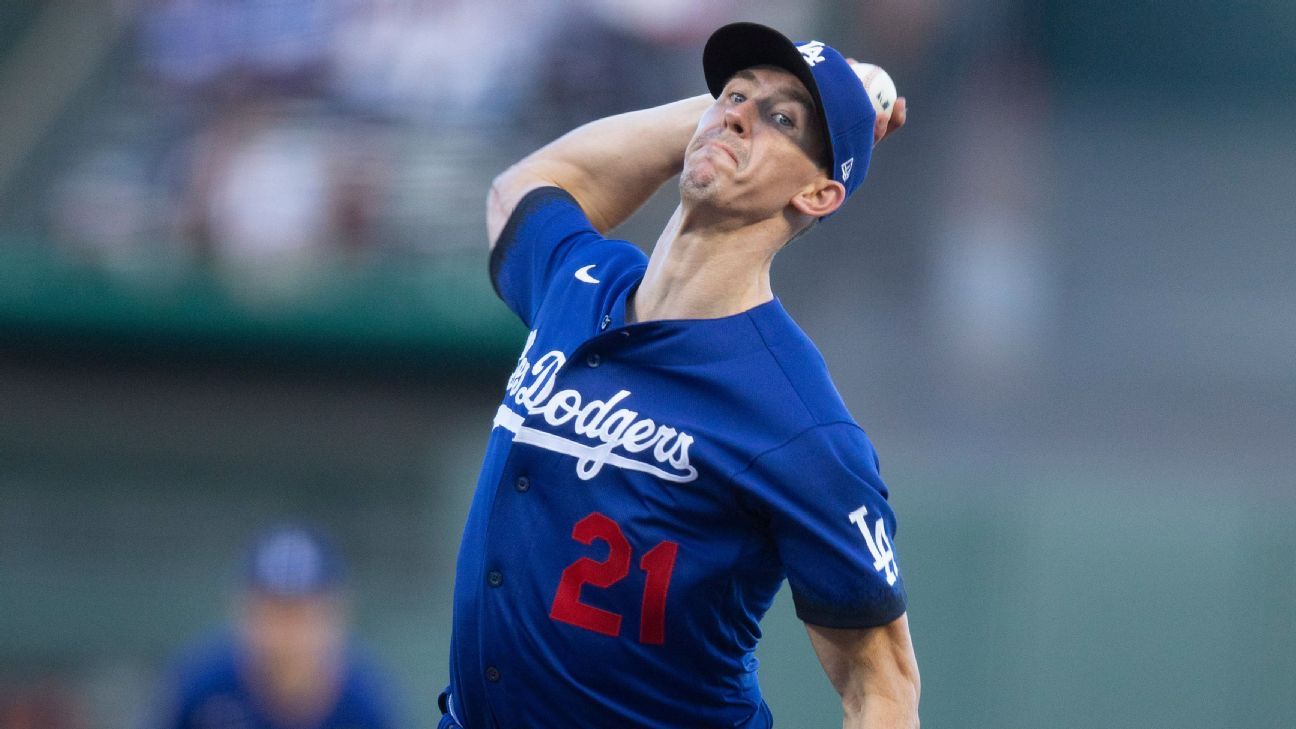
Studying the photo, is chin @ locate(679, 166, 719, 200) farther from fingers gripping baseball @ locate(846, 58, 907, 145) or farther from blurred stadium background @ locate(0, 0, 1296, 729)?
blurred stadium background @ locate(0, 0, 1296, 729)

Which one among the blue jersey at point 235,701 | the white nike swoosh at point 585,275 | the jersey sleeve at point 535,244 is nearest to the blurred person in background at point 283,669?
the blue jersey at point 235,701

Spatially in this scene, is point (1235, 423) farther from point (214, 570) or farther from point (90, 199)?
point (90, 199)

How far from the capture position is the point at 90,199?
7496 mm

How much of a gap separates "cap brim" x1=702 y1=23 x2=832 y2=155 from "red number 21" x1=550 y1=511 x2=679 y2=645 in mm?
734

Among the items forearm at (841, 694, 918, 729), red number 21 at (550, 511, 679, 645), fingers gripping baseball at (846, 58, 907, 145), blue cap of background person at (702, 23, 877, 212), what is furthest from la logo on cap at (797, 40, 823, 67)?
forearm at (841, 694, 918, 729)

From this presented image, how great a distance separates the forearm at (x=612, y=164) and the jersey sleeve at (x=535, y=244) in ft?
0.14

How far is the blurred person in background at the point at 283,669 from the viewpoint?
468 centimetres

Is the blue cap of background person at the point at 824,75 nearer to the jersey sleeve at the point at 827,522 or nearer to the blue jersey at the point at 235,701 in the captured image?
the jersey sleeve at the point at 827,522

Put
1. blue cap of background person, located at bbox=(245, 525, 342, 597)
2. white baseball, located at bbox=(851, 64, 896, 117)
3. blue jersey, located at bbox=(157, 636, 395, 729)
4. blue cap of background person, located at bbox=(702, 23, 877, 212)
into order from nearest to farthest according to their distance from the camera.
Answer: blue cap of background person, located at bbox=(702, 23, 877, 212), white baseball, located at bbox=(851, 64, 896, 117), blue jersey, located at bbox=(157, 636, 395, 729), blue cap of background person, located at bbox=(245, 525, 342, 597)

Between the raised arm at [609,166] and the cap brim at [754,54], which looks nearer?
the cap brim at [754,54]

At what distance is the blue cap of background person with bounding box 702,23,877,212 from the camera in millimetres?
2652

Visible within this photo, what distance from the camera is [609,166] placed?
10.3ft

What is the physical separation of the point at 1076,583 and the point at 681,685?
12.9 ft

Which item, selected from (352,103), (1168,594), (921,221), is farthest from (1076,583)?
(352,103)
